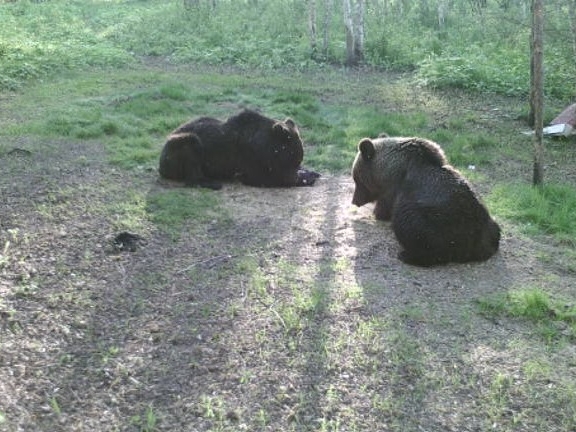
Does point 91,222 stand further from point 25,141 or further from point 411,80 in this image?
point 411,80

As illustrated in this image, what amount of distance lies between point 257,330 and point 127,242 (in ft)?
7.48

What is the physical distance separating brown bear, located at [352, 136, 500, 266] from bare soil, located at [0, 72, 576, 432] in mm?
202

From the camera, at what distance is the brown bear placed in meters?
6.80

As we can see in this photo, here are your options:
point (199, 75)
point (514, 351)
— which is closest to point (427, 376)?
point (514, 351)

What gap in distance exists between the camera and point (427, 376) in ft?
16.3

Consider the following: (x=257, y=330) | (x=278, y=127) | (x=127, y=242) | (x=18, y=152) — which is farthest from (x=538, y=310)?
(x=18, y=152)

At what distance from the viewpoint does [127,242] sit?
7043 mm

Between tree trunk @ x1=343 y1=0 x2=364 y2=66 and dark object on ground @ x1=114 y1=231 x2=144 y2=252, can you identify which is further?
tree trunk @ x1=343 y1=0 x2=364 y2=66

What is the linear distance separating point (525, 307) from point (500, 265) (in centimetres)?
103

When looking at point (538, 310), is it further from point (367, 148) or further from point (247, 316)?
point (367, 148)

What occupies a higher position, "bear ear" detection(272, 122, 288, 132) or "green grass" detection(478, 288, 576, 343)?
"bear ear" detection(272, 122, 288, 132)

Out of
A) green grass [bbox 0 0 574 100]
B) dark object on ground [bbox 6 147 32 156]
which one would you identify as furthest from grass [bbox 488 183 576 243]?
dark object on ground [bbox 6 147 32 156]

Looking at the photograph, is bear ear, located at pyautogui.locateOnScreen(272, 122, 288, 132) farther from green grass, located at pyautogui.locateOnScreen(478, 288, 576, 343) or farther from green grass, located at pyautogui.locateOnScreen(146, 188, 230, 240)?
green grass, located at pyautogui.locateOnScreen(478, 288, 576, 343)

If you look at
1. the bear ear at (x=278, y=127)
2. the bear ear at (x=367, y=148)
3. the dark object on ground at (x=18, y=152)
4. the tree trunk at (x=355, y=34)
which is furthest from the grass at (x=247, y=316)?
the tree trunk at (x=355, y=34)
